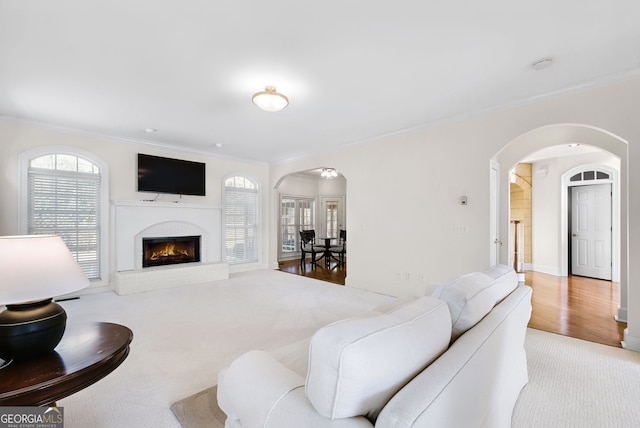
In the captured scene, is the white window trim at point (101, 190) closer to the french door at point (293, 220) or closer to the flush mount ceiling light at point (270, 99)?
the flush mount ceiling light at point (270, 99)

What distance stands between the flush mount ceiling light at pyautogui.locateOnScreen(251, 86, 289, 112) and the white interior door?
6531mm

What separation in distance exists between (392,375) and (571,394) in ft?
6.81

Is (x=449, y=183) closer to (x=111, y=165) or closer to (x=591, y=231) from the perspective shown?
(x=591, y=231)

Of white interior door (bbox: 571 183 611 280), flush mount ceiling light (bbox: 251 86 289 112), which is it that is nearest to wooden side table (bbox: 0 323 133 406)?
flush mount ceiling light (bbox: 251 86 289 112)

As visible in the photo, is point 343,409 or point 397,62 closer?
point 343,409

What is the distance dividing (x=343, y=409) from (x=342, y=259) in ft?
23.0

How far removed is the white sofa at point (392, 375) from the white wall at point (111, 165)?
196 inches

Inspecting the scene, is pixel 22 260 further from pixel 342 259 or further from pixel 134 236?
pixel 342 259

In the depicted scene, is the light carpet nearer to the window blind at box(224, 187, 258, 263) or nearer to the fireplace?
the fireplace

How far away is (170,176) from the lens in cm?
557

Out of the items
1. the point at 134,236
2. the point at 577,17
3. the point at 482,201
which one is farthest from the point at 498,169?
the point at 134,236

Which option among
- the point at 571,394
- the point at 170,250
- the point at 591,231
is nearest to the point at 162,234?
the point at 170,250

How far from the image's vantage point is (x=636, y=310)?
2.71 metres

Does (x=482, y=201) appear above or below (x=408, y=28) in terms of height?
below
